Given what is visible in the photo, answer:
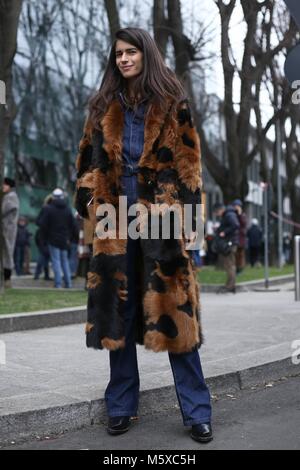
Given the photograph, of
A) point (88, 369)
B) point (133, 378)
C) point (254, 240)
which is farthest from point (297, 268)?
point (254, 240)

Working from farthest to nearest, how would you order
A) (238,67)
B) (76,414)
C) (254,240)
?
(254,240), (238,67), (76,414)

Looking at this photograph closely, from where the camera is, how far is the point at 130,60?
13.7ft

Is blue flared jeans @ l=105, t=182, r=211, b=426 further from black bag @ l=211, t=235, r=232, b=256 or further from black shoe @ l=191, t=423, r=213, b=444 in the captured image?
black bag @ l=211, t=235, r=232, b=256

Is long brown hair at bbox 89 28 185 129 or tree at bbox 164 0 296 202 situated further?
tree at bbox 164 0 296 202

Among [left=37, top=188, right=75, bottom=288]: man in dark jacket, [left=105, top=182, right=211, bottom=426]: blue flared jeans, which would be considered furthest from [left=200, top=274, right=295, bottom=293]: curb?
[left=105, top=182, right=211, bottom=426]: blue flared jeans

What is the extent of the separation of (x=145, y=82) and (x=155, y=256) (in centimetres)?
97

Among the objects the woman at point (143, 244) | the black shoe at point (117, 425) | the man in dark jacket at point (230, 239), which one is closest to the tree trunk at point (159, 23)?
the man in dark jacket at point (230, 239)

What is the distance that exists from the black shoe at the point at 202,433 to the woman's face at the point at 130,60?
6.44 ft

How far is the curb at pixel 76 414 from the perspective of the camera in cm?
422

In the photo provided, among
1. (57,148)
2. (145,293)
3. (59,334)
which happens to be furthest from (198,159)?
(57,148)

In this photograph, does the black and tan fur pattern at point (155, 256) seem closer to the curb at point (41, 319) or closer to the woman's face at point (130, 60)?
the woman's face at point (130, 60)

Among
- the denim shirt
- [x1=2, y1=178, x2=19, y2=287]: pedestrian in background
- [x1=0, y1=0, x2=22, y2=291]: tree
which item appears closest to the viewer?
the denim shirt

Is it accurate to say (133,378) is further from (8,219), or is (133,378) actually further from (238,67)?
(238,67)

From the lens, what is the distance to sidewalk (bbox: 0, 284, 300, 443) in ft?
14.5
